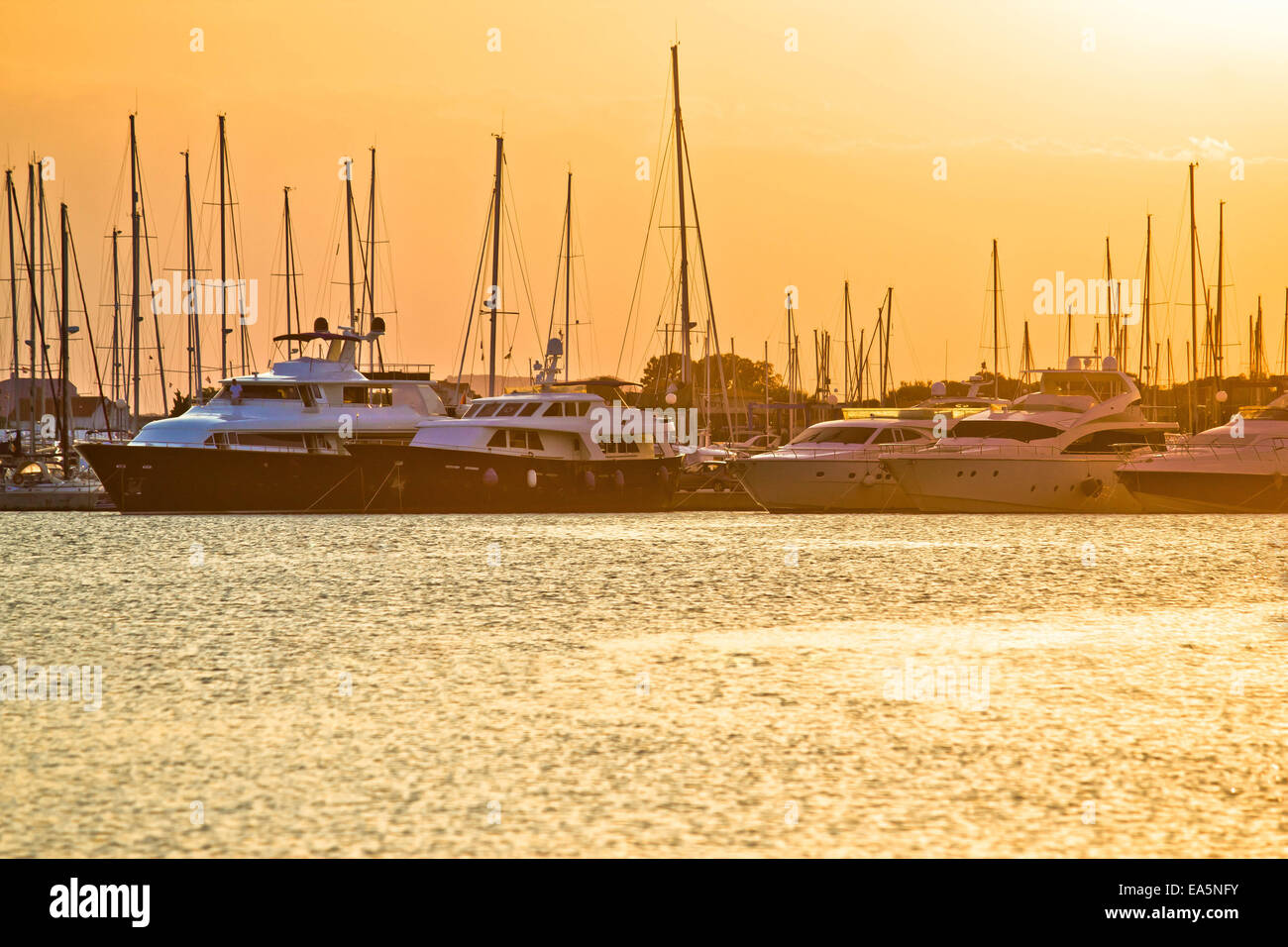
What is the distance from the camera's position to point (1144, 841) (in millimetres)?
7270

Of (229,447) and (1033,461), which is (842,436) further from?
(229,447)

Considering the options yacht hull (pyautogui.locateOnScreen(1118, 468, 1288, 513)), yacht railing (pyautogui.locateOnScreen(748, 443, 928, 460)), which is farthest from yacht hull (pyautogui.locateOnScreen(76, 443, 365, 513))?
yacht hull (pyautogui.locateOnScreen(1118, 468, 1288, 513))

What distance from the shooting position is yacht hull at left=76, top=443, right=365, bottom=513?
117 feet

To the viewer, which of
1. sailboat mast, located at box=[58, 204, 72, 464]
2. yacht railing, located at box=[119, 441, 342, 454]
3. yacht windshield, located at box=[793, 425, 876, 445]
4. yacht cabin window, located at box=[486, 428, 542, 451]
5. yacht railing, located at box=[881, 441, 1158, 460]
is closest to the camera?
yacht railing, located at box=[881, 441, 1158, 460]

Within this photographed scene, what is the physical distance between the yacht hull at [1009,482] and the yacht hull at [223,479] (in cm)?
1301

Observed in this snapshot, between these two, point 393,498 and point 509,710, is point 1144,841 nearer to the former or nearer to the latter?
point 509,710

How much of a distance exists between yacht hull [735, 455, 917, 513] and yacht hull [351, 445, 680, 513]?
425 cm

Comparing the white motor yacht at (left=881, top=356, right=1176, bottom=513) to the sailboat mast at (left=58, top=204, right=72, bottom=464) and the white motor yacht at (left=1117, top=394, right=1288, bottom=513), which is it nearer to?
the white motor yacht at (left=1117, top=394, right=1288, bottom=513)

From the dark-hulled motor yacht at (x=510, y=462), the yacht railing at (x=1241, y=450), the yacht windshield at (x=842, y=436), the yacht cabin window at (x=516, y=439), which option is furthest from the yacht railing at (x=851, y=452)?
the yacht railing at (x=1241, y=450)

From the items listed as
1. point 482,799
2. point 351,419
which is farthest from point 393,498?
point 482,799

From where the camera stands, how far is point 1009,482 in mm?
32562

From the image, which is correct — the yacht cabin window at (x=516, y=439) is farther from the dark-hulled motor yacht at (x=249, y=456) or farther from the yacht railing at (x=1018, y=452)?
the yacht railing at (x=1018, y=452)

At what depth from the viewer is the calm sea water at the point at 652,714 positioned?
748 cm

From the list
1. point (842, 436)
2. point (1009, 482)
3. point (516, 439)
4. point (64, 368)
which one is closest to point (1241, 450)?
point (1009, 482)
